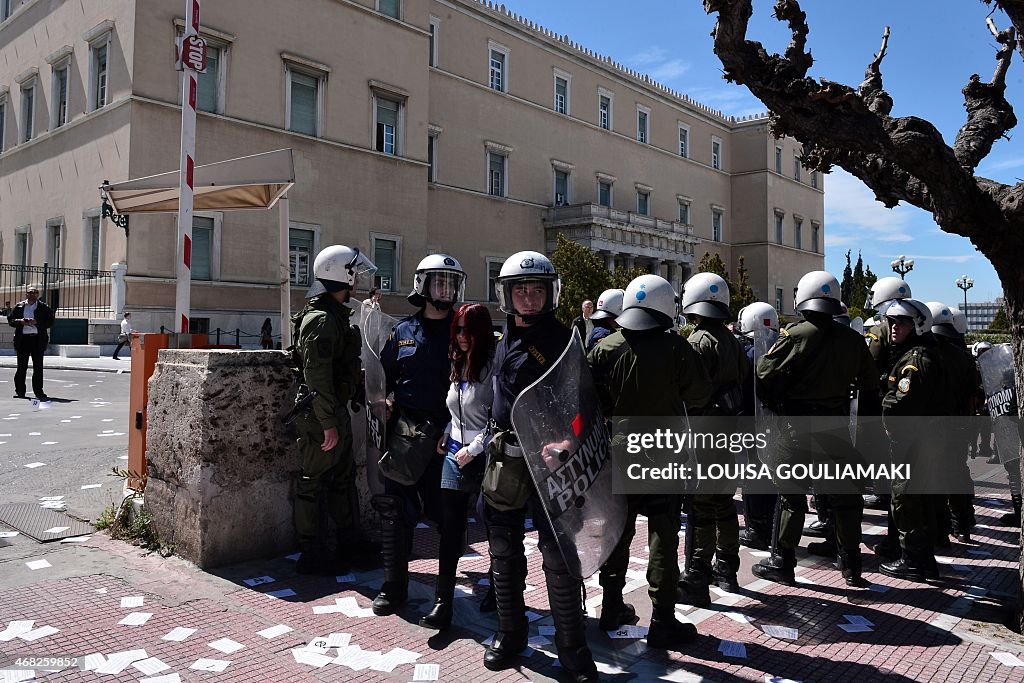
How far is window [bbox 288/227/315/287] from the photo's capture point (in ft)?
87.4

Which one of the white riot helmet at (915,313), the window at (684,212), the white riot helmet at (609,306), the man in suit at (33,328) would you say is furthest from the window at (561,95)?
the white riot helmet at (915,313)

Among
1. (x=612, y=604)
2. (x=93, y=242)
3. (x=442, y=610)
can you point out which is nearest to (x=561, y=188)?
(x=93, y=242)

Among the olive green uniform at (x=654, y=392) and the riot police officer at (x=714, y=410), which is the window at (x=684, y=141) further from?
the olive green uniform at (x=654, y=392)

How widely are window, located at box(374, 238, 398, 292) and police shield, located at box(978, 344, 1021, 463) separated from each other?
80.0ft

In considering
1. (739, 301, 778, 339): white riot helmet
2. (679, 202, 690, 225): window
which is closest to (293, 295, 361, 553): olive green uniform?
(739, 301, 778, 339): white riot helmet

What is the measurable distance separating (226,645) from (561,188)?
121 feet

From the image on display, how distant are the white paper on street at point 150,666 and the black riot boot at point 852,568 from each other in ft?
13.4

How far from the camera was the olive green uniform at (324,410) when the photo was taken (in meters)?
4.54

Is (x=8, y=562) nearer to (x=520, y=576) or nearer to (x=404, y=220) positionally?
(x=520, y=576)

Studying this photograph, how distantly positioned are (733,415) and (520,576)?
237 cm

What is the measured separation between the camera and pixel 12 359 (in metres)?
22.3

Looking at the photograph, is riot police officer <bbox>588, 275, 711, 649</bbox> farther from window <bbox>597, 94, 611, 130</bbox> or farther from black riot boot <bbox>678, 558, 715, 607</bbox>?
window <bbox>597, 94, 611, 130</bbox>

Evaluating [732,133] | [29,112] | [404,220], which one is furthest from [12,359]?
[732,133]

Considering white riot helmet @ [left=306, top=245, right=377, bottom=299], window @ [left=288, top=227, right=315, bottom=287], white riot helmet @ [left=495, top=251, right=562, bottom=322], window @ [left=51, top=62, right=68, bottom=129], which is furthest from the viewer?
window @ [left=51, top=62, right=68, bottom=129]
